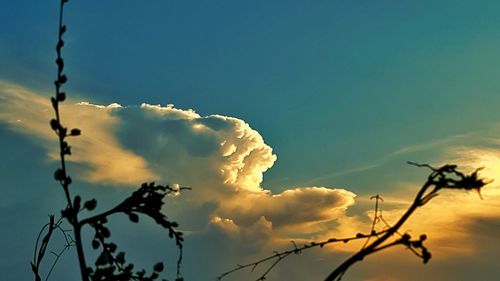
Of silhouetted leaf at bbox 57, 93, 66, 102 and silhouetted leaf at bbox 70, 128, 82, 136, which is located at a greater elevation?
silhouetted leaf at bbox 57, 93, 66, 102

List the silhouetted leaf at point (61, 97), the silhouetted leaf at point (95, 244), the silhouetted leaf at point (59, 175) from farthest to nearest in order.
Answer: the silhouetted leaf at point (95, 244), the silhouetted leaf at point (61, 97), the silhouetted leaf at point (59, 175)

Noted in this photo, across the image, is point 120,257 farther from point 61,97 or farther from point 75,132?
point 61,97

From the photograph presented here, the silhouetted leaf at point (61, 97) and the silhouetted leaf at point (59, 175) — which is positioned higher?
the silhouetted leaf at point (61, 97)

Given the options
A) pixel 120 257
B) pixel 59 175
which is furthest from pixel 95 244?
pixel 59 175

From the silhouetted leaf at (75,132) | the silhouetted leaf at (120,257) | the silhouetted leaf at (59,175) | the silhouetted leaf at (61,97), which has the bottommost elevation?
the silhouetted leaf at (120,257)

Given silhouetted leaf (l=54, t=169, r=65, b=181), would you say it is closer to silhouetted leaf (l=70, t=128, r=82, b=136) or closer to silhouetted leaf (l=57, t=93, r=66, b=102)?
silhouetted leaf (l=70, t=128, r=82, b=136)

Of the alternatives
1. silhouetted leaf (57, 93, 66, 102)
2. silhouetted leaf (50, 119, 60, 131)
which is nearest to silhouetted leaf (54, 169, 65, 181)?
silhouetted leaf (50, 119, 60, 131)

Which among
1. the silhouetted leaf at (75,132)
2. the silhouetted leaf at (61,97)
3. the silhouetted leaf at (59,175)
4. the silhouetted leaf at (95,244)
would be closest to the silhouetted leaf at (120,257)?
the silhouetted leaf at (95,244)

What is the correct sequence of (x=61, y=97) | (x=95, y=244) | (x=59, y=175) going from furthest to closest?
(x=95, y=244) → (x=61, y=97) → (x=59, y=175)

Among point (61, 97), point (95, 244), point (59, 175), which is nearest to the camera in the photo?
point (59, 175)

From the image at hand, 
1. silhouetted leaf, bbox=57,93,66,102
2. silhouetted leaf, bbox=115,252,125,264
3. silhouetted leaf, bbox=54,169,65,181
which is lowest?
silhouetted leaf, bbox=115,252,125,264

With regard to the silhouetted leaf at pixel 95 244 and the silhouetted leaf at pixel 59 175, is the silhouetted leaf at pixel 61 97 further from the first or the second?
the silhouetted leaf at pixel 95 244

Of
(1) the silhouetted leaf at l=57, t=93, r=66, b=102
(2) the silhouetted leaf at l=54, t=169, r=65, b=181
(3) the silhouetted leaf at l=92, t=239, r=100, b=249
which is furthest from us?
(3) the silhouetted leaf at l=92, t=239, r=100, b=249

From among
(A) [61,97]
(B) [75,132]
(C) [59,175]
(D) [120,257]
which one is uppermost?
(A) [61,97]
